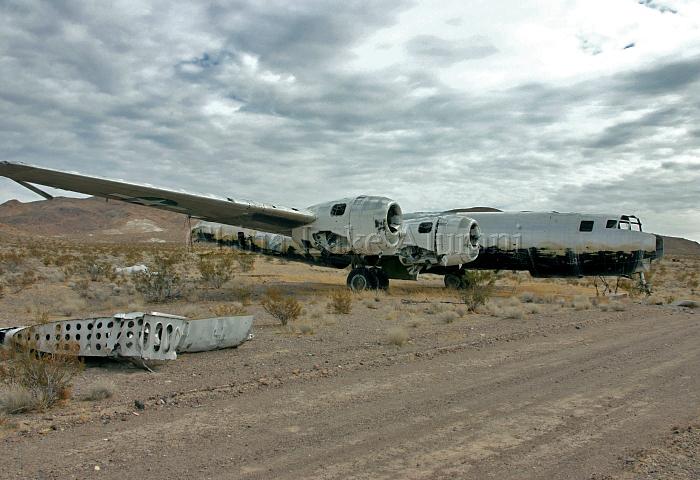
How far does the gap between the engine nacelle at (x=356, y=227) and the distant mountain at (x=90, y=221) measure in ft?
354

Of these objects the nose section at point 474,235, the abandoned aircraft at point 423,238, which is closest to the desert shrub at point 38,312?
the abandoned aircraft at point 423,238

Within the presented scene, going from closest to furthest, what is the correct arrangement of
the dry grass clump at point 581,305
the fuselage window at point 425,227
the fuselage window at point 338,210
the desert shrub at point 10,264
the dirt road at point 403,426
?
1. the dirt road at point 403,426
2. the dry grass clump at point 581,305
3. the fuselage window at point 338,210
4. the fuselage window at point 425,227
5. the desert shrub at point 10,264

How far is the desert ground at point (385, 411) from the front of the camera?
172 inches

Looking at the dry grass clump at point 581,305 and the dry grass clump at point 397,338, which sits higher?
the dry grass clump at point 581,305

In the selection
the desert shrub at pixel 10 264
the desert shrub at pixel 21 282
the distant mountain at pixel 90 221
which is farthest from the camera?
the distant mountain at pixel 90 221

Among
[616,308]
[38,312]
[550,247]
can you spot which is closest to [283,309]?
[38,312]

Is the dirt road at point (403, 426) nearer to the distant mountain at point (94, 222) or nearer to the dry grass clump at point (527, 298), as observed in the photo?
the dry grass clump at point (527, 298)

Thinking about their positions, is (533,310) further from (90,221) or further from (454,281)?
(90,221)

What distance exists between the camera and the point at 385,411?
590 centimetres

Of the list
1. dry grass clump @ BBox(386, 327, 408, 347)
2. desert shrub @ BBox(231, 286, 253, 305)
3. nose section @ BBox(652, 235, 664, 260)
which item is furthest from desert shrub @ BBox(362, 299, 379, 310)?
nose section @ BBox(652, 235, 664, 260)

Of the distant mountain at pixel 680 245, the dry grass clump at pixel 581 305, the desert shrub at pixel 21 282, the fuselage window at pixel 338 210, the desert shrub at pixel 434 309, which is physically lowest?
the desert shrub at pixel 21 282

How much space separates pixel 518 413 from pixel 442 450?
146 cm

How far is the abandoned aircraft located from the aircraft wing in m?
0.04

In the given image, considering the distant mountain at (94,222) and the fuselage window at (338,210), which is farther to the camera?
the distant mountain at (94,222)
